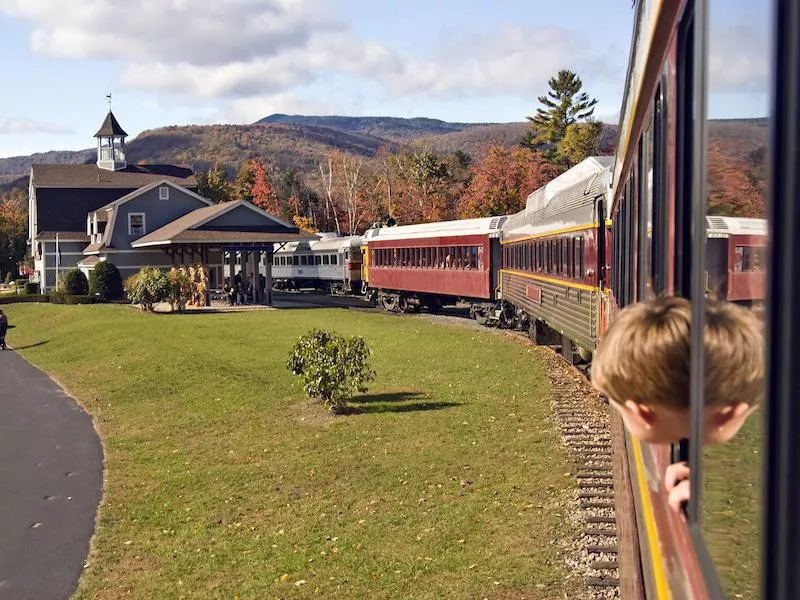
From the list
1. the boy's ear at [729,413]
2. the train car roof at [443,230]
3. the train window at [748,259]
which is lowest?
the boy's ear at [729,413]

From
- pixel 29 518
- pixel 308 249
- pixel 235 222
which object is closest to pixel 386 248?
pixel 235 222

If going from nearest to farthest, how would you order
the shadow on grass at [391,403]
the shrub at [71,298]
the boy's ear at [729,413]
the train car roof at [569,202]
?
the boy's ear at [729,413] < the train car roof at [569,202] < the shadow on grass at [391,403] < the shrub at [71,298]

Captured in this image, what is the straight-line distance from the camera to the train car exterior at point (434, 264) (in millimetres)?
26688

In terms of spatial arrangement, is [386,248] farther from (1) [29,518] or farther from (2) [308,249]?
(1) [29,518]

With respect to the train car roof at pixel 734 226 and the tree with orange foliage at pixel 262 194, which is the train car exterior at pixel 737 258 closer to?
the train car roof at pixel 734 226

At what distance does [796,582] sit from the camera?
3.70ft

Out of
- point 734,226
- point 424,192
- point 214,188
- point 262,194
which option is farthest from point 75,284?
point 734,226

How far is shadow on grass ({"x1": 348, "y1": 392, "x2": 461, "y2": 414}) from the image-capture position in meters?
15.1

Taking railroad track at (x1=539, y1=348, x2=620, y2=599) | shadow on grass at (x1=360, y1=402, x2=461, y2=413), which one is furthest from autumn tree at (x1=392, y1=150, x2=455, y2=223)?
railroad track at (x1=539, y1=348, x2=620, y2=599)

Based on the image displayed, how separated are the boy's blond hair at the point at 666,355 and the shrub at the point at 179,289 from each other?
36.8 m

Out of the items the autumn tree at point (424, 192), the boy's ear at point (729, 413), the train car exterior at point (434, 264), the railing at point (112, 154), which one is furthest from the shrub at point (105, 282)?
the boy's ear at point (729, 413)

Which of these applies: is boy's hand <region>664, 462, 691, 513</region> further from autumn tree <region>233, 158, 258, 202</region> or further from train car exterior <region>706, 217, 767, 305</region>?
autumn tree <region>233, 158, 258, 202</region>

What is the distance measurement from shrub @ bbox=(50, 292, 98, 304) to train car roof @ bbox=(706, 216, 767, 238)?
4513 cm

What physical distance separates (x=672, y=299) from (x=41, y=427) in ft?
53.2
